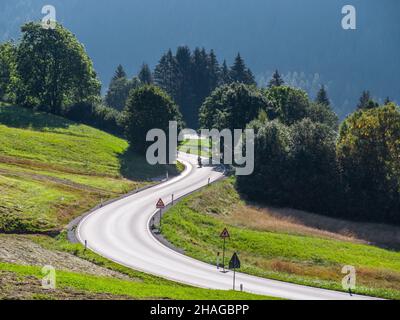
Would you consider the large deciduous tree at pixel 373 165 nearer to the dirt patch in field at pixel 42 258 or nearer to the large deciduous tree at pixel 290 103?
the large deciduous tree at pixel 290 103

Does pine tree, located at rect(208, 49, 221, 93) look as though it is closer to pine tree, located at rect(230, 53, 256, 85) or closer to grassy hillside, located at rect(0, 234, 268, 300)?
pine tree, located at rect(230, 53, 256, 85)

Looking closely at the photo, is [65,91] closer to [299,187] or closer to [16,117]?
[16,117]

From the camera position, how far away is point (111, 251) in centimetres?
3981

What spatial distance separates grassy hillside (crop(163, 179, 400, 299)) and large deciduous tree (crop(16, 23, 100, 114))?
5101 centimetres

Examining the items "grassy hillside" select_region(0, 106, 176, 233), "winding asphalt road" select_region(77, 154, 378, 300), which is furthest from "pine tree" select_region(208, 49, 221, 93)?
"winding asphalt road" select_region(77, 154, 378, 300)

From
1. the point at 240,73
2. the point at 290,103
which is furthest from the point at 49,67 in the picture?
the point at 240,73

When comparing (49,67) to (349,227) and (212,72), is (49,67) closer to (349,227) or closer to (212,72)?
(212,72)

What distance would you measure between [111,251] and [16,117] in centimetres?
5934

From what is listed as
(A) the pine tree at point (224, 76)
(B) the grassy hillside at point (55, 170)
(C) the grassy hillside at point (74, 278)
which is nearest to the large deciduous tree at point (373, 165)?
(B) the grassy hillside at point (55, 170)

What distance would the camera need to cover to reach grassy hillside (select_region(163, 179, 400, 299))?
126ft

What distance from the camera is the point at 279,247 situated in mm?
45000

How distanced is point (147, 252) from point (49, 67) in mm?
69474

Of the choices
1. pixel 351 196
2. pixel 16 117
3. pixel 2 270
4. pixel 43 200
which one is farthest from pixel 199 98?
pixel 2 270

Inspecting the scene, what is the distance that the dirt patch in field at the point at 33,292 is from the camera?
22594 millimetres
